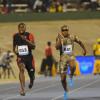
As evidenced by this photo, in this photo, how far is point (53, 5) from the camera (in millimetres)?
44781

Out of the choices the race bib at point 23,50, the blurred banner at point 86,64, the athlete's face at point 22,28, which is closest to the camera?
the athlete's face at point 22,28

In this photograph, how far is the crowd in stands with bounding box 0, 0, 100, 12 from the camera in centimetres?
4319

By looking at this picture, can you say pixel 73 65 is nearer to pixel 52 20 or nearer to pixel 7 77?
pixel 7 77

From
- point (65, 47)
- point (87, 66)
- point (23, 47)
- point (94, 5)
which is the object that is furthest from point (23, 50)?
point (94, 5)

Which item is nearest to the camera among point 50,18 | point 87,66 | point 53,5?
point 87,66

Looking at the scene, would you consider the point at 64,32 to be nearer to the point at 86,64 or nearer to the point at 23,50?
the point at 23,50

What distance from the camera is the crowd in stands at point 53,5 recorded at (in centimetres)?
4319

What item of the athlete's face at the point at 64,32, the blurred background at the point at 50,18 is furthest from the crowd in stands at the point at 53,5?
the athlete's face at the point at 64,32

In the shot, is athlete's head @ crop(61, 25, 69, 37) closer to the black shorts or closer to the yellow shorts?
the yellow shorts

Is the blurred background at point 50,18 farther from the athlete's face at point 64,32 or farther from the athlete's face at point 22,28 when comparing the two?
the athlete's face at point 64,32

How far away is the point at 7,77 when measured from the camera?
2961 cm

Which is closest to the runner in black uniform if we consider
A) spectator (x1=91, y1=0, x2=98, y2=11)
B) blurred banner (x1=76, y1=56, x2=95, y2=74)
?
blurred banner (x1=76, y1=56, x2=95, y2=74)

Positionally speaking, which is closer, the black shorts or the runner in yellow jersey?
the runner in yellow jersey

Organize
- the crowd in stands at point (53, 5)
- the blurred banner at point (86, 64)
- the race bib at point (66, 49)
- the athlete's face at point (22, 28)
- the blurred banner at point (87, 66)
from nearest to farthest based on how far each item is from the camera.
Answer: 1. the race bib at point (66, 49)
2. the athlete's face at point (22, 28)
3. the blurred banner at point (87, 66)
4. the blurred banner at point (86, 64)
5. the crowd in stands at point (53, 5)
